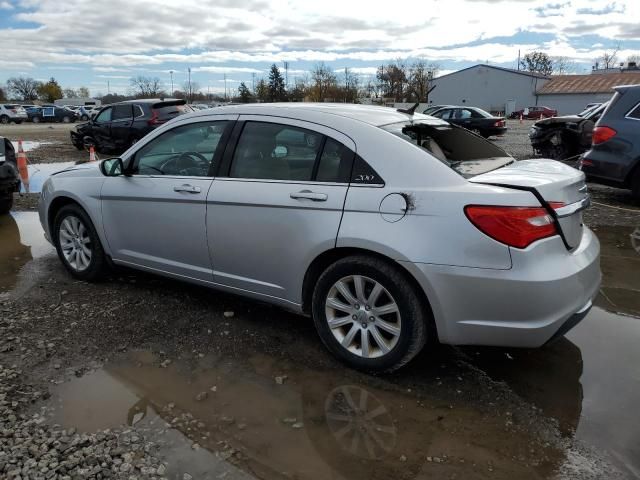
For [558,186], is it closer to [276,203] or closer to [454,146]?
[454,146]

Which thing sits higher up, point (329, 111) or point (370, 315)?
point (329, 111)

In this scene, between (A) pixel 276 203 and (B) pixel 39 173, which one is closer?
(A) pixel 276 203

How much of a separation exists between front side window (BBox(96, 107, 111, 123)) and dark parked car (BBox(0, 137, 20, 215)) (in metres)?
8.22

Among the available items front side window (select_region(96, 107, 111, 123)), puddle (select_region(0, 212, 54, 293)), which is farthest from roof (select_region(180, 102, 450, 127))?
front side window (select_region(96, 107, 111, 123))

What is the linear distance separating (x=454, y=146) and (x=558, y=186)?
0.82m

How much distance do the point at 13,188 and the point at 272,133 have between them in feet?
18.1

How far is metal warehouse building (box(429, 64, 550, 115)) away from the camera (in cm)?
6531

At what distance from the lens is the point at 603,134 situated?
25.5ft

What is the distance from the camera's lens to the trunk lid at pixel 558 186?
2918mm

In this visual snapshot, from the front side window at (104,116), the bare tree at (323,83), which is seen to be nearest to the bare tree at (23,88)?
the bare tree at (323,83)

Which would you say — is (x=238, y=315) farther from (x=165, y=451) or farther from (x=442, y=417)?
(x=442, y=417)

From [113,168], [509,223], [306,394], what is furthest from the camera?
[113,168]

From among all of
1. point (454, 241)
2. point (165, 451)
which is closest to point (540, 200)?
point (454, 241)

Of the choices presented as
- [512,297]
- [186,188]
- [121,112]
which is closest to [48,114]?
[121,112]
